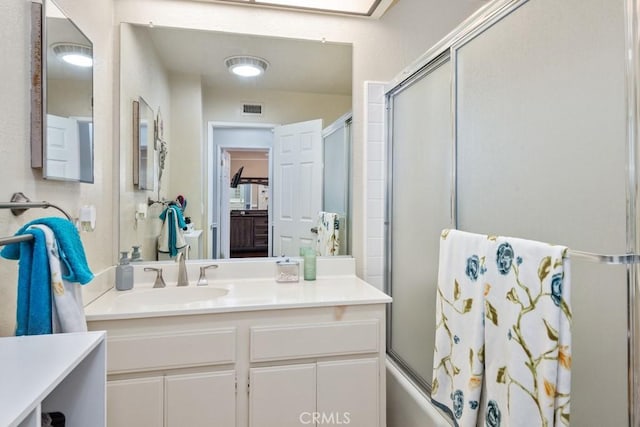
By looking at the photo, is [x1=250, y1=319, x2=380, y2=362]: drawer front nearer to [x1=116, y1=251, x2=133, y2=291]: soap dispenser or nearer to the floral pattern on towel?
the floral pattern on towel

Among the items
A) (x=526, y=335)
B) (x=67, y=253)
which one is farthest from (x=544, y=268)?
(x=67, y=253)

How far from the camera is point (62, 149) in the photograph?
1.21 m

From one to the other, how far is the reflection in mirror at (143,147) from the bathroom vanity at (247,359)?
1.92 ft

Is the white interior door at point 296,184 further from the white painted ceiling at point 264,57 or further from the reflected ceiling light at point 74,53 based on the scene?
the reflected ceiling light at point 74,53

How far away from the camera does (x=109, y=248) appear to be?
1745 mm

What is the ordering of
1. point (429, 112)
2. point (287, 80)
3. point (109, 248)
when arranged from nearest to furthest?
point (429, 112)
point (109, 248)
point (287, 80)

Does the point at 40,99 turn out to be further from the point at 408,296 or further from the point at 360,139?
the point at 408,296

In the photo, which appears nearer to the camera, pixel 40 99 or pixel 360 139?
pixel 40 99

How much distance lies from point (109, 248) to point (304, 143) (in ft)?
3.77

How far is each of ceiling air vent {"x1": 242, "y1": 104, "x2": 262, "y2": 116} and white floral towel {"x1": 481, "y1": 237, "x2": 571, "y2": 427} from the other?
1.45 m

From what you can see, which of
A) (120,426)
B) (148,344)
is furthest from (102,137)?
(120,426)

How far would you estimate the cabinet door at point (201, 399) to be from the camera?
138cm

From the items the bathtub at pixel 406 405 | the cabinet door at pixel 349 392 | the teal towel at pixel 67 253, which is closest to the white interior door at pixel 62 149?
the teal towel at pixel 67 253

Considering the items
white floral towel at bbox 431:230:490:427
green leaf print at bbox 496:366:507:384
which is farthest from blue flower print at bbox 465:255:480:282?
green leaf print at bbox 496:366:507:384
